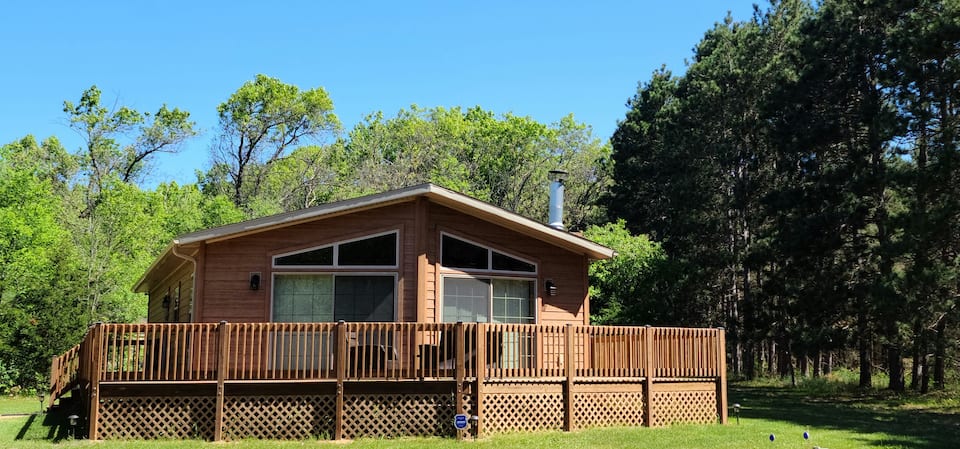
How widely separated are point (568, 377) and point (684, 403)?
2.37 metres

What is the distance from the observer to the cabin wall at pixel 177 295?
45.5ft

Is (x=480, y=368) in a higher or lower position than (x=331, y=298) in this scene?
lower

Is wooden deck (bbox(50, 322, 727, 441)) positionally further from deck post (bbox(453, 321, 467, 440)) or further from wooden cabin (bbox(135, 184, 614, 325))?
wooden cabin (bbox(135, 184, 614, 325))

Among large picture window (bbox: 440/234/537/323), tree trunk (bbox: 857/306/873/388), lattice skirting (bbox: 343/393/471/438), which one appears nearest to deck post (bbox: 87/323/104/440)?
lattice skirting (bbox: 343/393/471/438)

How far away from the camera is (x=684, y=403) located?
1227 cm

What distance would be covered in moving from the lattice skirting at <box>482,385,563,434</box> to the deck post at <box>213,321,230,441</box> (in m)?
3.56

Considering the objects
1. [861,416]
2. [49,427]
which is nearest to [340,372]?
[49,427]

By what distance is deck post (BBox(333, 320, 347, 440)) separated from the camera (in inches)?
406

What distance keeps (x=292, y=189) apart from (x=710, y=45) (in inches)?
863

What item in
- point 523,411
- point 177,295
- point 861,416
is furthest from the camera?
point 861,416

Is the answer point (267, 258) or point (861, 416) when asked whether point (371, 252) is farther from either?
point (861, 416)

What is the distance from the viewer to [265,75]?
37625 mm

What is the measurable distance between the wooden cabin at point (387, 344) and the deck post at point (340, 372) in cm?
3

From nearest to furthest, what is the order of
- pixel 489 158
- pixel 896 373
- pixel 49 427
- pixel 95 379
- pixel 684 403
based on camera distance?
pixel 95 379 → pixel 49 427 → pixel 684 403 → pixel 896 373 → pixel 489 158
